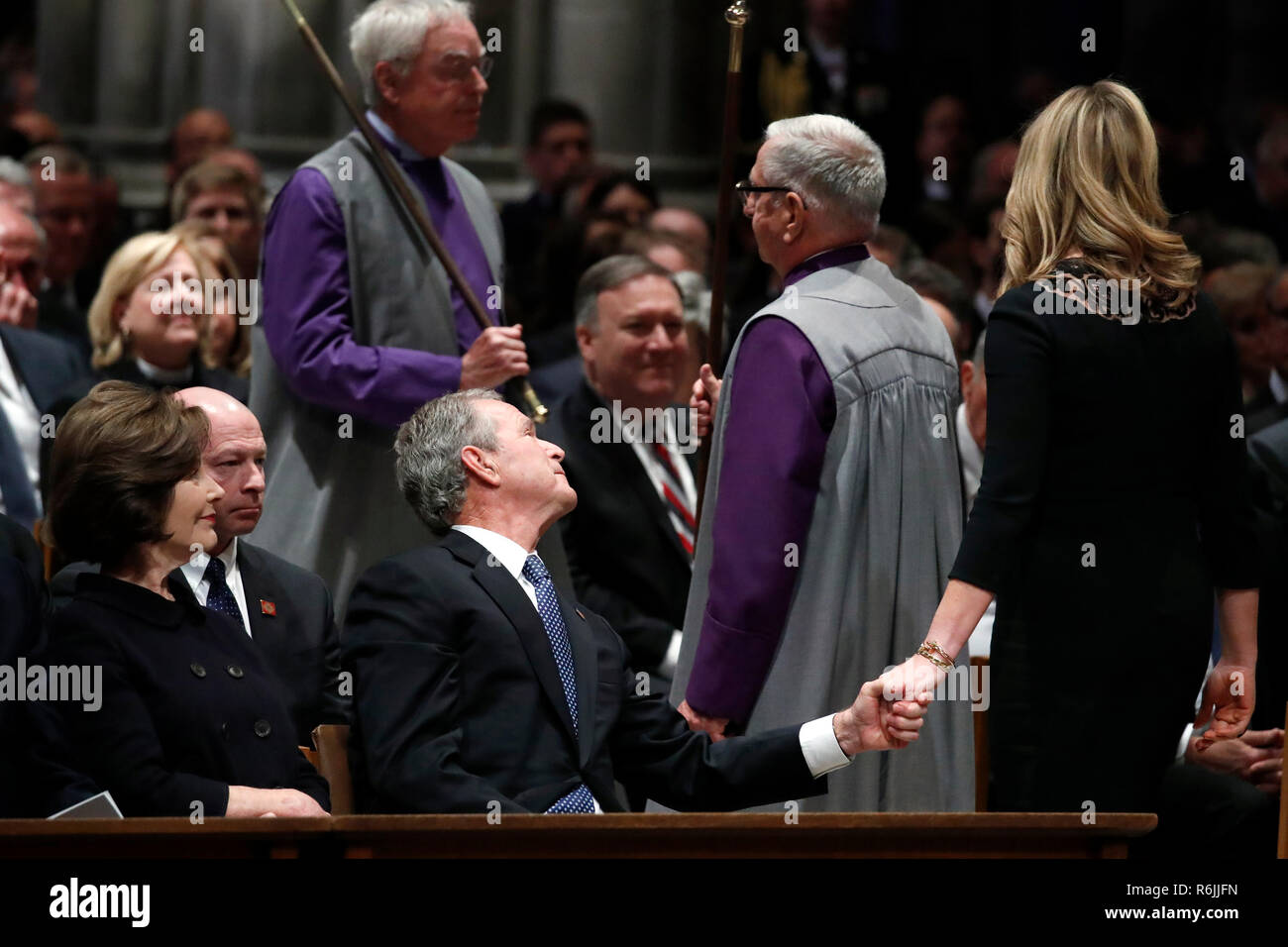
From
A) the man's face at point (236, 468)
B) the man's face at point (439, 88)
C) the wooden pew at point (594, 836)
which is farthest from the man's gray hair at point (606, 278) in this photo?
the wooden pew at point (594, 836)

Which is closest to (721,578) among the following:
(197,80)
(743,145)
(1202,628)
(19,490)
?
(1202,628)

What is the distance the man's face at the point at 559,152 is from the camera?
907 cm

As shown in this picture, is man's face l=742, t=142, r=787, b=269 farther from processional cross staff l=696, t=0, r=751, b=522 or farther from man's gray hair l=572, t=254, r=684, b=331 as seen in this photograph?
man's gray hair l=572, t=254, r=684, b=331

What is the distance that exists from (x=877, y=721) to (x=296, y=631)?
1.20 metres

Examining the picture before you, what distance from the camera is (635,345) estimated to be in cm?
569

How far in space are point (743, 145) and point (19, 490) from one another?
4.01m

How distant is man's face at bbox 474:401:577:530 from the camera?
12.1 ft

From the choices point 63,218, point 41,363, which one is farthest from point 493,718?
point 63,218

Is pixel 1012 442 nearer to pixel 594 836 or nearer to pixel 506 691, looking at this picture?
pixel 506 691

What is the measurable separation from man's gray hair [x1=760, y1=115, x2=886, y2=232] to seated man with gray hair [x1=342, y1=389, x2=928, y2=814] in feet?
2.53

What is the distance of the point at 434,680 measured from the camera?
3418 millimetres

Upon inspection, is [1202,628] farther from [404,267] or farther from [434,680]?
[404,267]

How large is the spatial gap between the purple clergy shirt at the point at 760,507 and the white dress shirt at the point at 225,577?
90 centimetres

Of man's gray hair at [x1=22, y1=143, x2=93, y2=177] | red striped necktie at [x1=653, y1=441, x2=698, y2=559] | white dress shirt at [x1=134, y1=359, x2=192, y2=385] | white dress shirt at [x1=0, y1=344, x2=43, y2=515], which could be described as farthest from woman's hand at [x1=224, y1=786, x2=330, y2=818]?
man's gray hair at [x1=22, y1=143, x2=93, y2=177]
